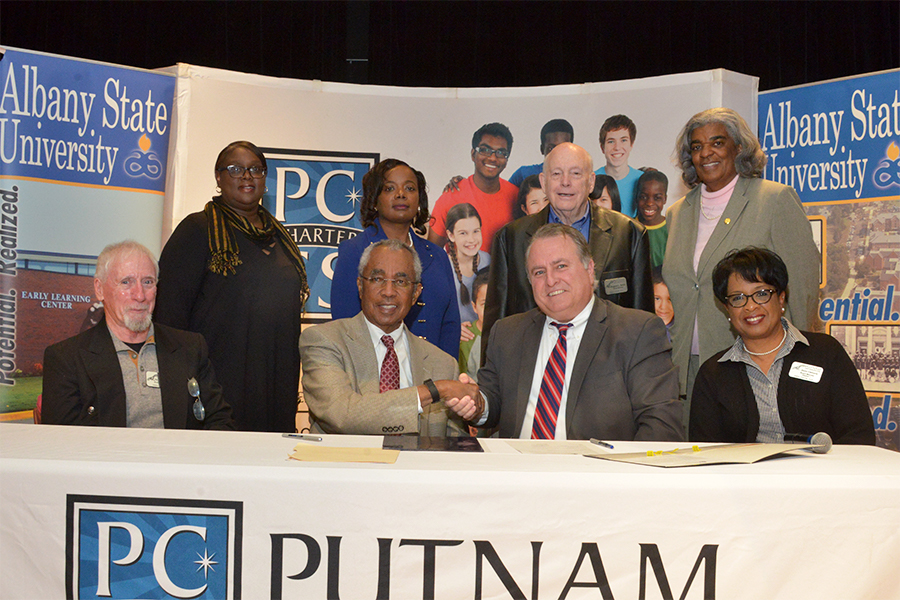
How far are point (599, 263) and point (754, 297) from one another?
992 millimetres

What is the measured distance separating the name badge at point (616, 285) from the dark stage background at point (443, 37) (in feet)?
8.96

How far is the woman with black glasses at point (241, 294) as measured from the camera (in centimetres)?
346

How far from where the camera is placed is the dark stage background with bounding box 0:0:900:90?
581 cm

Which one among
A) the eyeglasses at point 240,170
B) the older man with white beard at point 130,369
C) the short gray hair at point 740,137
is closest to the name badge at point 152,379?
the older man with white beard at point 130,369

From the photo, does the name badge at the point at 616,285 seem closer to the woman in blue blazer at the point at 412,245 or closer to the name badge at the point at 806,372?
the woman in blue blazer at the point at 412,245

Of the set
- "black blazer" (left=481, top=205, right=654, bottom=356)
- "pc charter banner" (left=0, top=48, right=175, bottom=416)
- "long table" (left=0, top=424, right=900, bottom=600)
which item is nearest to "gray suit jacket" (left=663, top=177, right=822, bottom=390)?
"black blazer" (left=481, top=205, right=654, bottom=356)

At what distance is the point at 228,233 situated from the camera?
3.53m

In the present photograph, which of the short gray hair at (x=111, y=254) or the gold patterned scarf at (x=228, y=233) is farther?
the gold patterned scarf at (x=228, y=233)

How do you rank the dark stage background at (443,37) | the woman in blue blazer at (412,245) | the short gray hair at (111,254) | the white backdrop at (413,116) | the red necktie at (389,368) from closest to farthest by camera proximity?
the short gray hair at (111,254)
the red necktie at (389,368)
the woman in blue blazer at (412,245)
the white backdrop at (413,116)
the dark stage background at (443,37)

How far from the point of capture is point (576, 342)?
2.85 meters

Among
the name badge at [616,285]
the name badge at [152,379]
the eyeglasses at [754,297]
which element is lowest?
the name badge at [152,379]

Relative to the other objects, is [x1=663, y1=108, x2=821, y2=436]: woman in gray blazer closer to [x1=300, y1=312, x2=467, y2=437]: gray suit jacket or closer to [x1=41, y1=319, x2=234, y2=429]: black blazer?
[x1=300, y1=312, x2=467, y2=437]: gray suit jacket

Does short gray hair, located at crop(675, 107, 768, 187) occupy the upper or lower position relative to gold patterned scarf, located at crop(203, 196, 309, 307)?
upper

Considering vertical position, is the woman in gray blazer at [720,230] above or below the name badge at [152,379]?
above
